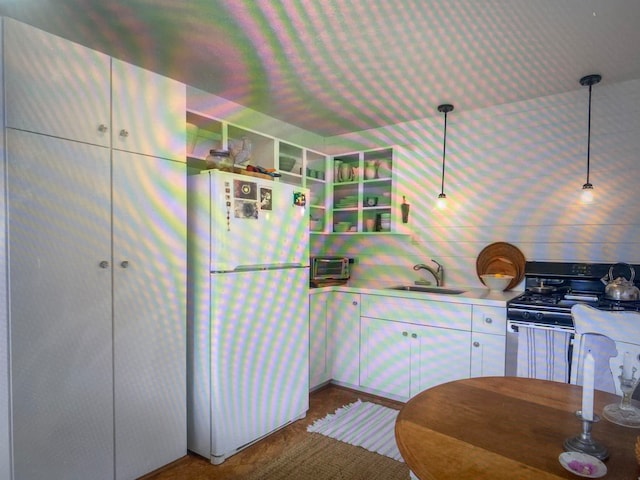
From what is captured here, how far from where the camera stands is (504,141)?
3.17 metres

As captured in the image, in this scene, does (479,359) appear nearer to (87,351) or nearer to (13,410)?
(87,351)

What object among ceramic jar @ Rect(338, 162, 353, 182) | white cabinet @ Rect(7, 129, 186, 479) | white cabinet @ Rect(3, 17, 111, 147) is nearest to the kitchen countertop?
ceramic jar @ Rect(338, 162, 353, 182)

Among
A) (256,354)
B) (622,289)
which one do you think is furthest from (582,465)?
(622,289)

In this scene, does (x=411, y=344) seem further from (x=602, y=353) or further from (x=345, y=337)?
(x=602, y=353)

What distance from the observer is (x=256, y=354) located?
241cm

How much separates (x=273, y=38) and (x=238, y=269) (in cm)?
133

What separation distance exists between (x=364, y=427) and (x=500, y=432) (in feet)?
5.82

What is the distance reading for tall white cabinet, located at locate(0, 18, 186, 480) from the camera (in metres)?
1.60

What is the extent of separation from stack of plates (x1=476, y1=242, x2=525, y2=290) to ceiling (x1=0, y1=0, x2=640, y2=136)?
118 cm

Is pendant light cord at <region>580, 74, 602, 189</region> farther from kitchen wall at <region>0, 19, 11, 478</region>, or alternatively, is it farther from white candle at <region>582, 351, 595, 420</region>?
kitchen wall at <region>0, 19, 11, 478</region>

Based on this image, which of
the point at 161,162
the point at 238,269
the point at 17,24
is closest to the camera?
the point at 17,24

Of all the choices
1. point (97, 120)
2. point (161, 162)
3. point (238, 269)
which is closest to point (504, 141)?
point (238, 269)

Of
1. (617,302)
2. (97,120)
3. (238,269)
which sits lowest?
(617,302)

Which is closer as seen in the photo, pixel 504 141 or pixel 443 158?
pixel 504 141
